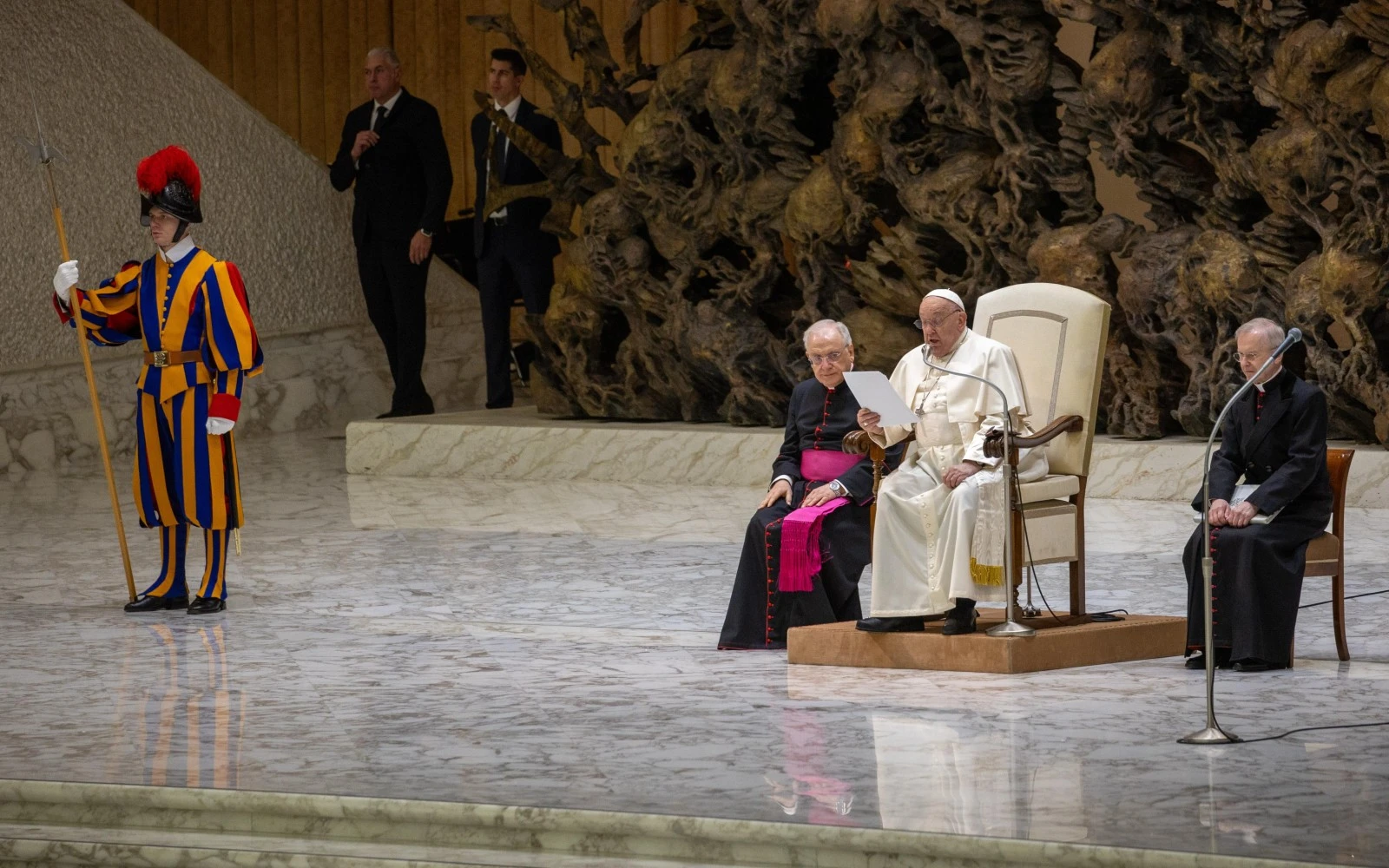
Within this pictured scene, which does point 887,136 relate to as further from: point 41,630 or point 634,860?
point 634,860

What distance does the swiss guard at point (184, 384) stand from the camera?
7.09m

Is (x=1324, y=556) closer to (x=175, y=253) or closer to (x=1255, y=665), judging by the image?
(x=1255, y=665)

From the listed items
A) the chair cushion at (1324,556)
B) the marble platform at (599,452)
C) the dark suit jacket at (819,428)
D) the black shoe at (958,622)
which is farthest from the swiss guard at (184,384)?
the marble platform at (599,452)

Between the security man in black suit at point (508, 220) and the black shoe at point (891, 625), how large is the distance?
6.24 metres

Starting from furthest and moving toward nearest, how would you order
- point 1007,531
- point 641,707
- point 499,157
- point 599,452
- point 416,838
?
point 499,157 < point 599,452 < point 1007,531 < point 641,707 < point 416,838

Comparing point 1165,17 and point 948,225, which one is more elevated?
point 1165,17

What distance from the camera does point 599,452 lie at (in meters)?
11.1

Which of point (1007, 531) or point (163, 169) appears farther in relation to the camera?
point (163, 169)

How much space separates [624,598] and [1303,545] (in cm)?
245

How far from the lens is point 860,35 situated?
33.9ft

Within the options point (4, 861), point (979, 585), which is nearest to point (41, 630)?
point (4, 861)

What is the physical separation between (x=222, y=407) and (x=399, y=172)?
5.41 metres

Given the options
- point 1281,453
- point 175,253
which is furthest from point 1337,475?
point 175,253

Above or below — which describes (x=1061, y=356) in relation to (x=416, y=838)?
above
